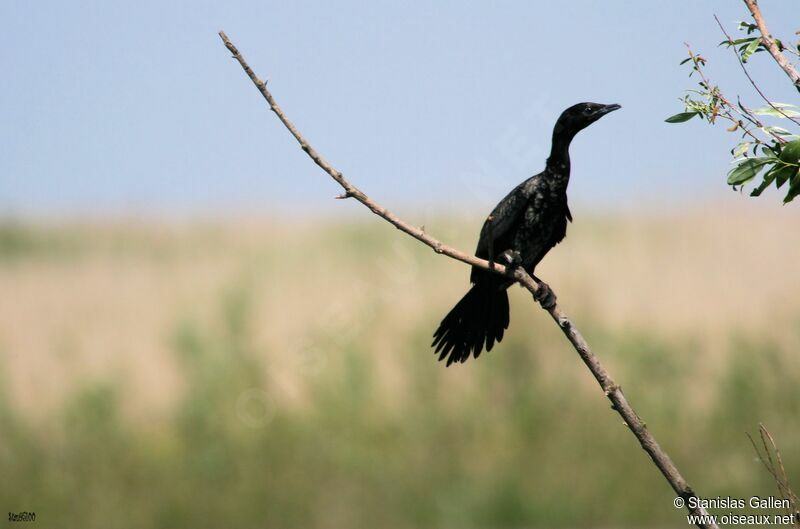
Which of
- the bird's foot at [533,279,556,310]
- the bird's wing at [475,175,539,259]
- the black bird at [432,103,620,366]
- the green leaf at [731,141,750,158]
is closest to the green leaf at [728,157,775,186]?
the green leaf at [731,141,750,158]

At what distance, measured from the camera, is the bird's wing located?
3963mm

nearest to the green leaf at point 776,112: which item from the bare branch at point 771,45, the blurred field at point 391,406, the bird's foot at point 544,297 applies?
the bare branch at point 771,45

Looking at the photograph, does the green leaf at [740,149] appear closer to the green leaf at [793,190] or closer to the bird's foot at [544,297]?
the green leaf at [793,190]

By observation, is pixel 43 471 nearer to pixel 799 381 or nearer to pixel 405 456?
pixel 405 456

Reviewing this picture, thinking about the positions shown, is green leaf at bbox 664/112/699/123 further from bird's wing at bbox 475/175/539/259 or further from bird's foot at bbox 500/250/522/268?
bird's wing at bbox 475/175/539/259

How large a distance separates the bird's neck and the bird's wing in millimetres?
105

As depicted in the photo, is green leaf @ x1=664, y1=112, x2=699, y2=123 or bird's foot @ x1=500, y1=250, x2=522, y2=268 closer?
green leaf @ x1=664, y1=112, x2=699, y2=123

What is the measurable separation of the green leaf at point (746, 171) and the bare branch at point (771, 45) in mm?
161

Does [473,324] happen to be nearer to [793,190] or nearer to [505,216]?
[505,216]

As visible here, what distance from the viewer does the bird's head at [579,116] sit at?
380 cm

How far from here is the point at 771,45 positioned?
200 centimetres

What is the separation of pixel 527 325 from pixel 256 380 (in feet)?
8.27

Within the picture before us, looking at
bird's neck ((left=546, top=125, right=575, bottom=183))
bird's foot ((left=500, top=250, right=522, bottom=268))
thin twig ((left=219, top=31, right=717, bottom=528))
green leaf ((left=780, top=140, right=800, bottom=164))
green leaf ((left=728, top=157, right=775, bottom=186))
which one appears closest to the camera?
green leaf ((left=780, top=140, right=800, bottom=164))

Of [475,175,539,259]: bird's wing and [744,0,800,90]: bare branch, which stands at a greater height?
[475,175,539,259]: bird's wing
